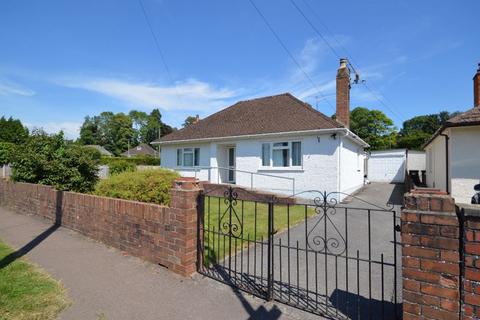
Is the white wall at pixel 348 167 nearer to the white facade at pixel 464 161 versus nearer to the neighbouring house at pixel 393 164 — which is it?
the white facade at pixel 464 161

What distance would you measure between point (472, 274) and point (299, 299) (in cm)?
195

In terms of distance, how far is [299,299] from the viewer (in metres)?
3.63

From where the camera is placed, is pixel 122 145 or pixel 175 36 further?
pixel 122 145

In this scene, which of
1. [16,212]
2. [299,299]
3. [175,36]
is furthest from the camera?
[175,36]

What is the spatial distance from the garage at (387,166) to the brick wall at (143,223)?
80.8ft

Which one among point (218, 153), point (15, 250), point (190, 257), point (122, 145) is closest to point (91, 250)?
point (15, 250)

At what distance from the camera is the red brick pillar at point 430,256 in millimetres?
2389

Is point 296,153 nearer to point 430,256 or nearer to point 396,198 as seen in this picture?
point 396,198

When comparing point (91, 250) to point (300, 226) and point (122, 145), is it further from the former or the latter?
point (122, 145)

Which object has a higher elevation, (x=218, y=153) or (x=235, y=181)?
(x=218, y=153)

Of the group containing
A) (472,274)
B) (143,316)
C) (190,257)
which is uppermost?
(472,274)

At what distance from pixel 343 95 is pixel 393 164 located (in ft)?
46.9

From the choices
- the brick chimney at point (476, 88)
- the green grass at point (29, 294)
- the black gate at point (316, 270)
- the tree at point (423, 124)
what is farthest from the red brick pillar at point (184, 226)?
the tree at point (423, 124)

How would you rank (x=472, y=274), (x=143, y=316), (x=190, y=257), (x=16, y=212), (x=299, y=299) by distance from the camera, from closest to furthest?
(x=472, y=274), (x=143, y=316), (x=299, y=299), (x=190, y=257), (x=16, y=212)
